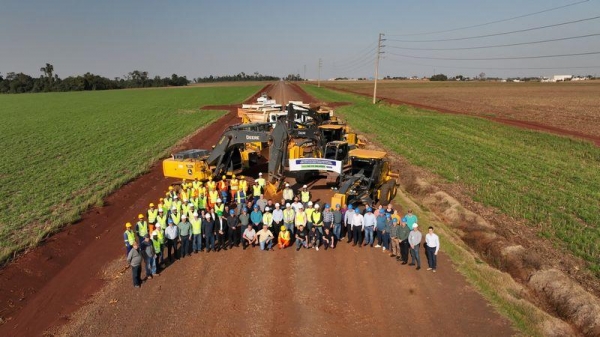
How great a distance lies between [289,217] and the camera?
14.7m

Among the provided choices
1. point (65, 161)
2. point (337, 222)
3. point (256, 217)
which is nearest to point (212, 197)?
point (256, 217)

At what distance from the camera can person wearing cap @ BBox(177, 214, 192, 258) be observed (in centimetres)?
1362

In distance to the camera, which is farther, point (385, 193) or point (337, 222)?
point (385, 193)

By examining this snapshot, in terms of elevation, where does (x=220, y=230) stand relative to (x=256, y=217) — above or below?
below

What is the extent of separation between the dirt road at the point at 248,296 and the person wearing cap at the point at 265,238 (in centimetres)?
39

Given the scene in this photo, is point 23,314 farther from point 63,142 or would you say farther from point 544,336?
point 63,142

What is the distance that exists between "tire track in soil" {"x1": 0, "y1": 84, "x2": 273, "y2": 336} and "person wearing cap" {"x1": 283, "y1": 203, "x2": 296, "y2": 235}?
6179mm

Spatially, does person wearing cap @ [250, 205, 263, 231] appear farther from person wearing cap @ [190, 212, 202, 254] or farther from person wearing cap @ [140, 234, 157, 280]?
person wearing cap @ [140, 234, 157, 280]

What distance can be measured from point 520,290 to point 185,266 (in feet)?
34.9

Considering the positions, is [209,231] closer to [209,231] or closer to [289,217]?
[209,231]

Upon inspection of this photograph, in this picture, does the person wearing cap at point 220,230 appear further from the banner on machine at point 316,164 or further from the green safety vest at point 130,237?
the banner on machine at point 316,164

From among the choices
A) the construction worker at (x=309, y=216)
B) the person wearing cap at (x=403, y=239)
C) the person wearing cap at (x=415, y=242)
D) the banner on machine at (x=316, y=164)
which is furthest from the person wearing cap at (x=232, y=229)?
the person wearing cap at (x=415, y=242)

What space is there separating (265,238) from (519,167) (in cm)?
1815

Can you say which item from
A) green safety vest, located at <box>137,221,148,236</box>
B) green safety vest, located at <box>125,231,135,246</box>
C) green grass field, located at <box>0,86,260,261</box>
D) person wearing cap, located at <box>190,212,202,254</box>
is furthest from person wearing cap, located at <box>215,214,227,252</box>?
green grass field, located at <box>0,86,260,261</box>
